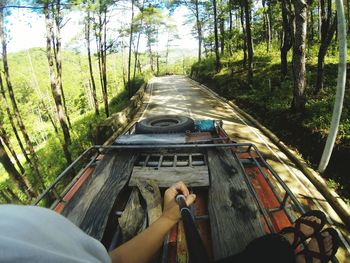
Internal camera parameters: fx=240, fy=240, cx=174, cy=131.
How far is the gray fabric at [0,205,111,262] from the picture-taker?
1.99 ft

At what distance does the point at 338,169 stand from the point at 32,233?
23.5 feet

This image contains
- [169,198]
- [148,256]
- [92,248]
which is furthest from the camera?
[169,198]

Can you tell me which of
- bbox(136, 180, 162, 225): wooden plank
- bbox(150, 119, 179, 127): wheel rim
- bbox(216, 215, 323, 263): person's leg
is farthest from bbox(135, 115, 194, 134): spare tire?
bbox(216, 215, 323, 263): person's leg

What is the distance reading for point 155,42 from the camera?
46750 mm

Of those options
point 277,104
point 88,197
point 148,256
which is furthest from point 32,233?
point 277,104

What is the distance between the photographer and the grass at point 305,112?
635 centimetres

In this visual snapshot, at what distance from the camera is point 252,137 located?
890 centimetres

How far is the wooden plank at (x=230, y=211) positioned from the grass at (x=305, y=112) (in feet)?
12.5

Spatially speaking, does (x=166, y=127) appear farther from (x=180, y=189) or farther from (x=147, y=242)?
(x=147, y=242)

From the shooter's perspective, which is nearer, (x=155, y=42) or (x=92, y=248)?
(x=92, y=248)

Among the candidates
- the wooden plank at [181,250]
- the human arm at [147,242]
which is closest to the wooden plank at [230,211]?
the wooden plank at [181,250]

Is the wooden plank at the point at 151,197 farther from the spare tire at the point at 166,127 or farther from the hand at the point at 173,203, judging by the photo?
the spare tire at the point at 166,127

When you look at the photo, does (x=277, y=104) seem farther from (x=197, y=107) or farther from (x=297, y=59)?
(x=197, y=107)

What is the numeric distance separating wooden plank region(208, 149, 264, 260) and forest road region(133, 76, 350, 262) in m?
2.55
